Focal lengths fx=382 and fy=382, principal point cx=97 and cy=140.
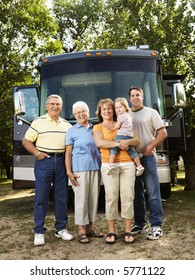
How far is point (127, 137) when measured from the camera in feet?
14.7

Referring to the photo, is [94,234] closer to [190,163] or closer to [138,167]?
[138,167]

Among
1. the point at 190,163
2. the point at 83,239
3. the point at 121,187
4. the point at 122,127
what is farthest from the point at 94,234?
the point at 190,163

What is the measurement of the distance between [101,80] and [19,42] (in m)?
12.3

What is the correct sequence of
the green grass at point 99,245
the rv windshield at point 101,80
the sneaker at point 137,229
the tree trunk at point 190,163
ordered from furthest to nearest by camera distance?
the tree trunk at point 190,163 < the rv windshield at point 101,80 < the sneaker at point 137,229 < the green grass at point 99,245

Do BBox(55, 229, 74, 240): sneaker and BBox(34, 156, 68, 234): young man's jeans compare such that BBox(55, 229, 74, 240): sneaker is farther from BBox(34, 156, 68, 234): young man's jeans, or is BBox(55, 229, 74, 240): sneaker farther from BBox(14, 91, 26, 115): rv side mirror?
BBox(14, 91, 26, 115): rv side mirror

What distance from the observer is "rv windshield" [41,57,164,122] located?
6707mm

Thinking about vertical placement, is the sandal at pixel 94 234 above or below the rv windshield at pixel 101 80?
below

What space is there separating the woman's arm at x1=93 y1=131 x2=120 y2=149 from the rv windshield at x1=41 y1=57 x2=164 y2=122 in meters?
2.09

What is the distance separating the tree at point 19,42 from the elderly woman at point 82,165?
1300 cm

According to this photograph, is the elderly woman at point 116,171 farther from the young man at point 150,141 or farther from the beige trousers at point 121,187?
the young man at point 150,141

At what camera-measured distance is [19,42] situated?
58.9ft

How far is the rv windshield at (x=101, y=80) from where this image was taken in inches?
264

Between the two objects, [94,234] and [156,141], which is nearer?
[156,141]

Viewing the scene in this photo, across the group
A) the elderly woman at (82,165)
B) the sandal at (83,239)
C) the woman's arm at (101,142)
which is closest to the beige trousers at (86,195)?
the elderly woman at (82,165)
